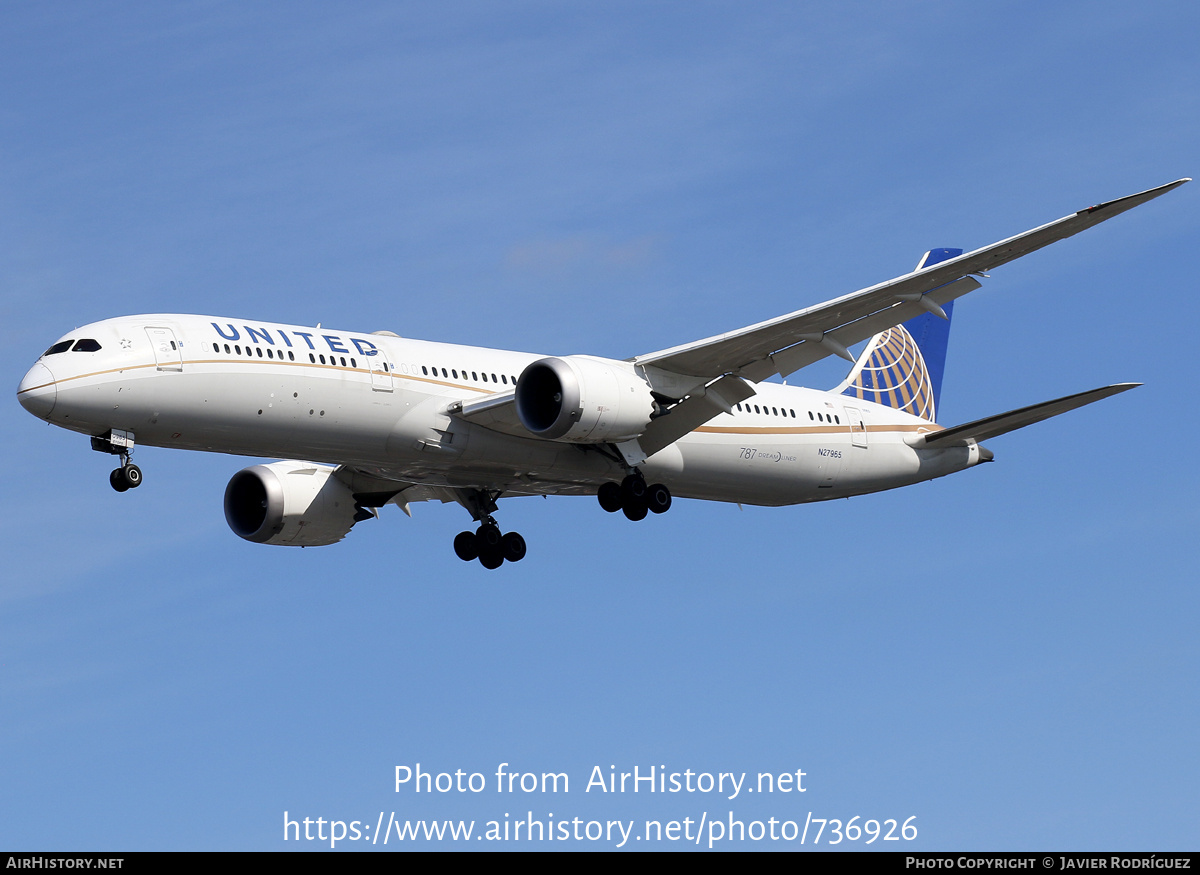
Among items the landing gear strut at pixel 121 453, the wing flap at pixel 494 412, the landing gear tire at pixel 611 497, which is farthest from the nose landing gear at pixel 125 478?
the landing gear tire at pixel 611 497

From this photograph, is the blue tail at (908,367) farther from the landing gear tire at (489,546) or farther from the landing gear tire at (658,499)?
the landing gear tire at (489,546)

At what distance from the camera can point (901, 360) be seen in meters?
43.8

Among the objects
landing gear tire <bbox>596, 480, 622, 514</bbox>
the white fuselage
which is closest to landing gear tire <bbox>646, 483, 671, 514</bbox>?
the white fuselage

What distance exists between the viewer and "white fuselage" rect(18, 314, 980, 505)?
1166 inches

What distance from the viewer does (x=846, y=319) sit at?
32781 millimetres

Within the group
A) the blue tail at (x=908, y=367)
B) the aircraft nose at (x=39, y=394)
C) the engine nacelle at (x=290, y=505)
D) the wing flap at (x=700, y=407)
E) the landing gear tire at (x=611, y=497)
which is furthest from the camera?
the blue tail at (x=908, y=367)

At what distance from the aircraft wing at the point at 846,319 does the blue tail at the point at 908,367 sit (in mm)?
8239

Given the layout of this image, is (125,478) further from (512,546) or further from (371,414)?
(512,546)

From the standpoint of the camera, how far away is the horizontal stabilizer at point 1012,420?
111 feet

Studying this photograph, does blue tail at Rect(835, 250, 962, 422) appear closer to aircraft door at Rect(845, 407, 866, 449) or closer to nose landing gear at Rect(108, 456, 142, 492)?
aircraft door at Rect(845, 407, 866, 449)

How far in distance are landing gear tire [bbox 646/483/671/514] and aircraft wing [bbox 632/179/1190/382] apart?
106 inches
